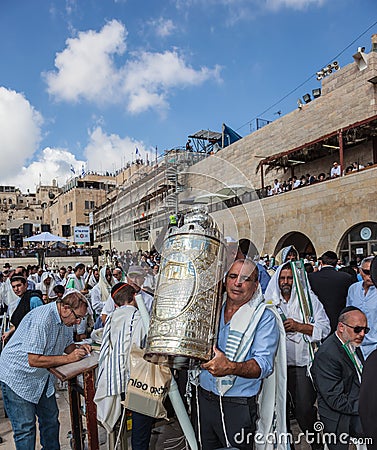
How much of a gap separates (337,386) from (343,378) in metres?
0.08

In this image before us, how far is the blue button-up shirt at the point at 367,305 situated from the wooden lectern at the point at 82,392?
2.45 m

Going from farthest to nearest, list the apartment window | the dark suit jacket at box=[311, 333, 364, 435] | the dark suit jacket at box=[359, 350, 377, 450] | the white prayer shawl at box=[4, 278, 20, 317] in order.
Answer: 1. the apartment window
2. the white prayer shawl at box=[4, 278, 20, 317]
3. the dark suit jacket at box=[311, 333, 364, 435]
4. the dark suit jacket at box=[359, 350, 377, 450]

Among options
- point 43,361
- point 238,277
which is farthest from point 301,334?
point 43,361

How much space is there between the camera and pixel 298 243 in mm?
20578

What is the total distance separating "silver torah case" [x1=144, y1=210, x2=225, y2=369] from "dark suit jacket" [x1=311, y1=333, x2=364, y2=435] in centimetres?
137

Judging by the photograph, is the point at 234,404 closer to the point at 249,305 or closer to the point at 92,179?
the point at 249,305

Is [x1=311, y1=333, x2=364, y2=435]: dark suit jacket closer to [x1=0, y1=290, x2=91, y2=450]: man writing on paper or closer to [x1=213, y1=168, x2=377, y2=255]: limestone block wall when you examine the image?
[x1=0, y1=290, x2=91, y2=450]: man writing on paper

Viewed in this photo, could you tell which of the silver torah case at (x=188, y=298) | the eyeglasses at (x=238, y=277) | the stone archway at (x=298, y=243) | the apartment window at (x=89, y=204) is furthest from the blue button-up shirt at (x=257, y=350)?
the apartment window at (x=89, y=204)

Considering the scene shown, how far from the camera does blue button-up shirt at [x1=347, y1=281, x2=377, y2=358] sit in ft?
12.8

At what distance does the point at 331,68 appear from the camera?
1980 cm

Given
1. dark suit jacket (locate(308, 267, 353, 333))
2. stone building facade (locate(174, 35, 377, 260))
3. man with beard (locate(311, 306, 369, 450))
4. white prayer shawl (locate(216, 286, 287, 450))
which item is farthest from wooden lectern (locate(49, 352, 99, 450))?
stone building facade (locate(174, 35, 377, 260))

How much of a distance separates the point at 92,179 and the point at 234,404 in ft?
256

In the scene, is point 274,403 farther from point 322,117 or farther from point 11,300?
point 322,117

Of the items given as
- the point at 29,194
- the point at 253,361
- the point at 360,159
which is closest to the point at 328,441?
the point at 253,361
